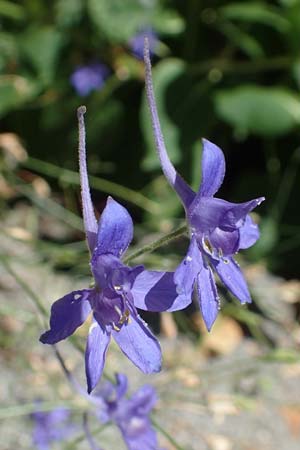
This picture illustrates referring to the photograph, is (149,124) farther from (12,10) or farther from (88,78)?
(12,10)

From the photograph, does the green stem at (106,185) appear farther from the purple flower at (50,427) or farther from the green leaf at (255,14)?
the purple flower at (50,427)

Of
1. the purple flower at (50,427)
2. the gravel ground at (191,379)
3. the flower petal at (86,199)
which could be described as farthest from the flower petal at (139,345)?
the gravel ground at (191,379)

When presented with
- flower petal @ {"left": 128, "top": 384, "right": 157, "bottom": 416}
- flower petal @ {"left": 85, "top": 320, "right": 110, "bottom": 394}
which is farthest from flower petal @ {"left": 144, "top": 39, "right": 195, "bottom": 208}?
flower petal @ {"left": 128, "top": 384, "right": 157, "bottom": 416}

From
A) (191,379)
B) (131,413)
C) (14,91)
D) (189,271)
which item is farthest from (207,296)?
(14,91)

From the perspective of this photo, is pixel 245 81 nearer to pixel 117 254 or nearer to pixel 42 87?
pixel 42 87

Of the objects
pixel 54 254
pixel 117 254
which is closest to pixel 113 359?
pixel 54 254
